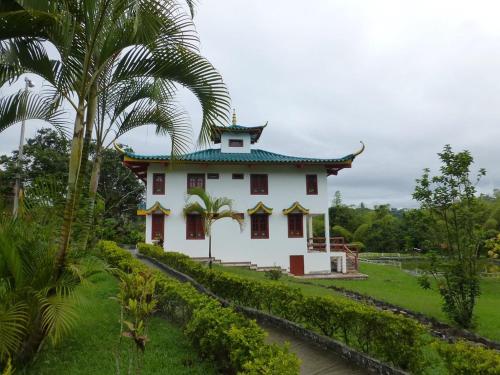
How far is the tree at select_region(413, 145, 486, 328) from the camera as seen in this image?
25.5 feet

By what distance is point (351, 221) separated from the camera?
147 ft

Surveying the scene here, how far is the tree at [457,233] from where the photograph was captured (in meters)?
7.77

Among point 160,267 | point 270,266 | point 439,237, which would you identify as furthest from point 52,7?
point 270,266

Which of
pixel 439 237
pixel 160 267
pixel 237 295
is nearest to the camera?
pixel 237 295

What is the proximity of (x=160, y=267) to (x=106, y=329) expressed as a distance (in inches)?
299

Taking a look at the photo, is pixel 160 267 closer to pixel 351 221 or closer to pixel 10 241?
pixel 10 241

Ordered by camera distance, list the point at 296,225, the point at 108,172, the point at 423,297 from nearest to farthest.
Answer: the point at 423,297, the point at 296,225, the point at 108,172

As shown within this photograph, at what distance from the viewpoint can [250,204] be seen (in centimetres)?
1856

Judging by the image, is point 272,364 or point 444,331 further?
point 444,331

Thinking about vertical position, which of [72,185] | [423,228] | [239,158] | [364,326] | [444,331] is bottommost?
[444,331]

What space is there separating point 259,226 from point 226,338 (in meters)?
14.7

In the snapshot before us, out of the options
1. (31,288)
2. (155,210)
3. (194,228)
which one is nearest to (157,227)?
(155,210)

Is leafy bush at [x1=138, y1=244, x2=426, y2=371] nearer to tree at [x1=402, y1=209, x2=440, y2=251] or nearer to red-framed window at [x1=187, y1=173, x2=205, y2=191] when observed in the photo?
tree at [x1=402, y1=209, x2=440, y2=251]

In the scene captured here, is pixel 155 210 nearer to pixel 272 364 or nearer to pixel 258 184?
pixel 258 184
